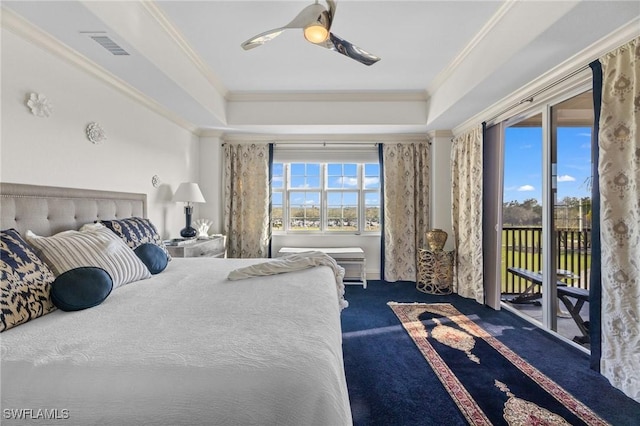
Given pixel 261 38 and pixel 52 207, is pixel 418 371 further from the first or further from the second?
pixel 52 207

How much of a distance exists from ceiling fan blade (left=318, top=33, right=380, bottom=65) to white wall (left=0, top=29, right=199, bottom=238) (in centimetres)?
188

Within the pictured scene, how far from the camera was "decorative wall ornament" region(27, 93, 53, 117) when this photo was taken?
72.2 inches

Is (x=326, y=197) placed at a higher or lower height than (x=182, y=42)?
lower

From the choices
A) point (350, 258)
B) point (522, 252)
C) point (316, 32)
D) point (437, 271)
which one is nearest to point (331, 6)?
point (316, 32)

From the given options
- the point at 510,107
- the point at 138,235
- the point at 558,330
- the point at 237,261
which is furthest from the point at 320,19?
the point at 558,330

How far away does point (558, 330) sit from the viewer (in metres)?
2.76

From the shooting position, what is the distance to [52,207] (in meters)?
1.93

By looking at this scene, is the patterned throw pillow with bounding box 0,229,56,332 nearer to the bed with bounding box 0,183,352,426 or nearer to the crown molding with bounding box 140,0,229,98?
the bed with bounding box 0,183,352,426

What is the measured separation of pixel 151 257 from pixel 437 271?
3385mm

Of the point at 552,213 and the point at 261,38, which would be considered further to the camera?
the point at 552,213

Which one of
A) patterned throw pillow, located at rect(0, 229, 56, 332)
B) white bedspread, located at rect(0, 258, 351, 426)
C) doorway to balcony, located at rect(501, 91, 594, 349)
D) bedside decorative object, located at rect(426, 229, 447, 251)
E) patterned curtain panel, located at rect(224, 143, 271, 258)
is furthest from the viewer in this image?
patterned curtain panel, located at rect(224, 143, 271, 258)

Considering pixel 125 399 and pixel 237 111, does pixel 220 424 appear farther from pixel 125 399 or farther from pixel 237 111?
pixel 237 111

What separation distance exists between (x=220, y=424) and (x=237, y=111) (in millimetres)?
3819

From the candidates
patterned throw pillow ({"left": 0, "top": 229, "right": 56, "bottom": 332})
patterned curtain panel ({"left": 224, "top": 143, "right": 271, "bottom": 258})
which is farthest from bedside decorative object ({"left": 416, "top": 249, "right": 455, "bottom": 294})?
patterned throw pillow ({"left": 0, "top": 229, "right": 56, "bottom": 332})
